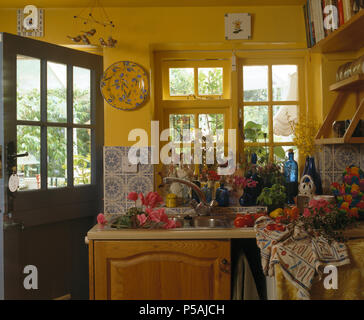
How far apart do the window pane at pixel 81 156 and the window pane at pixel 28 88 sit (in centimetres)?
31

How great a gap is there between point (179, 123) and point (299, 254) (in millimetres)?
1321

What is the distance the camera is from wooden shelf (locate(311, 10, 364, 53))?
211 centimetres

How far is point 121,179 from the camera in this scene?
2.56 metres

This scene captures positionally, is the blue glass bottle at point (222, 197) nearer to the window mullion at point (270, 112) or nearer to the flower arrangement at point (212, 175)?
the flower arrangement at point (212, 175)

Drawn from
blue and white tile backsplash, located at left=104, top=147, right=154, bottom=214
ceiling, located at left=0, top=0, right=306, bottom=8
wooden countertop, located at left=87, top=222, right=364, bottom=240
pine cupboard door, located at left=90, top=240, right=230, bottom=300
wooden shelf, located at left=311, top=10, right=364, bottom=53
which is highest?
ceiling, located at left=0, top=0, right=306, bottom=8

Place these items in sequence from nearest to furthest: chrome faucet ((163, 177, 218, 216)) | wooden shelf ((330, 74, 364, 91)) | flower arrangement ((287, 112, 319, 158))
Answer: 1. wooden shelf ((330, 74, 364, 91))
2. chrome faucet ((163, 177, 218, 216))
3. flower arrangement ((287, 112, 319, 158))

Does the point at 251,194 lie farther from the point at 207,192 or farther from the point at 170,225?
the point at 170,225

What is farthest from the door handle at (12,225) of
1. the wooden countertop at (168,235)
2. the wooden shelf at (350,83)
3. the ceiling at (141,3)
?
the wooden shelf at (350,83)

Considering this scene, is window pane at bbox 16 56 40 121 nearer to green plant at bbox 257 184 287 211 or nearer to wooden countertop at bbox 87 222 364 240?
wooden countertop at bbox 87 222 364 240

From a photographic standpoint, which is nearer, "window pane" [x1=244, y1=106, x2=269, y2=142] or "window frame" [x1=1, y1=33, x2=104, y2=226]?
"window frame" [x1=1, y1=33, x2=104, y2=226]

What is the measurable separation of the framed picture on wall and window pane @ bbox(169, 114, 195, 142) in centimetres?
62

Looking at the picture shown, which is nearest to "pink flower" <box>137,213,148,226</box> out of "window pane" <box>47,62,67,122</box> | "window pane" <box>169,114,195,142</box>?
"window pane" <box>169,114,195,142</box>

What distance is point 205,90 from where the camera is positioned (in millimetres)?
2764

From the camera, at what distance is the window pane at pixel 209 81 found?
9.07ft
